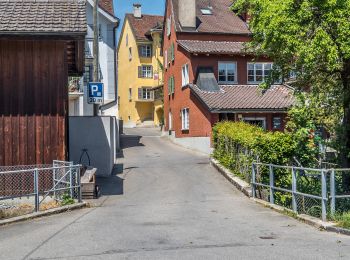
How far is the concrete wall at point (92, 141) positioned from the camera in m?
21.8

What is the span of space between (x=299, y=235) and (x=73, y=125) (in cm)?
1349

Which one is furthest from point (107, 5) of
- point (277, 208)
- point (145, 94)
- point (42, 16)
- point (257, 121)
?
point (277, 208)

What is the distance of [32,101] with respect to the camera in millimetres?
16469

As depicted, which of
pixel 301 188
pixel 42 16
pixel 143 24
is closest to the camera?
pixel 301 188

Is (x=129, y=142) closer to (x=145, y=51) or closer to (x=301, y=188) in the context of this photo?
(x=145, y=51)

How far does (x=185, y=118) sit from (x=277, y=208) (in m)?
23.1

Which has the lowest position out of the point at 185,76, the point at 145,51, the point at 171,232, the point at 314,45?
the point at 171,232

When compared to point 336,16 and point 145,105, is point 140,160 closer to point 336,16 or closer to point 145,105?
point 336,16

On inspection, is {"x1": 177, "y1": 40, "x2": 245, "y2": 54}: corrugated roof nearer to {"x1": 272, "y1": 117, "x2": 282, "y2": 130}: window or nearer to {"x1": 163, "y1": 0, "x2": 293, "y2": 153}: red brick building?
{"x1": 163, "y1": 0, "x2": 293, "y2": 153}: red brick building

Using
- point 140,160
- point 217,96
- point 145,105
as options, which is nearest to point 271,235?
point 140,160

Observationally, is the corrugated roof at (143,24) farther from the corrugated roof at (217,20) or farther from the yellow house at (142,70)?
the corrugated roof at (217,20)

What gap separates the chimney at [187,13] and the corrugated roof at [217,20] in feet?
1.41

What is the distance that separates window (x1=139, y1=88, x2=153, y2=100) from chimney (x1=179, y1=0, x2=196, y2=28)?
23.6 m

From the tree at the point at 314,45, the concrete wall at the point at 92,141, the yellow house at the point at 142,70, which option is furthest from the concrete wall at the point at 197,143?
the yellow house at the point at 142,70
